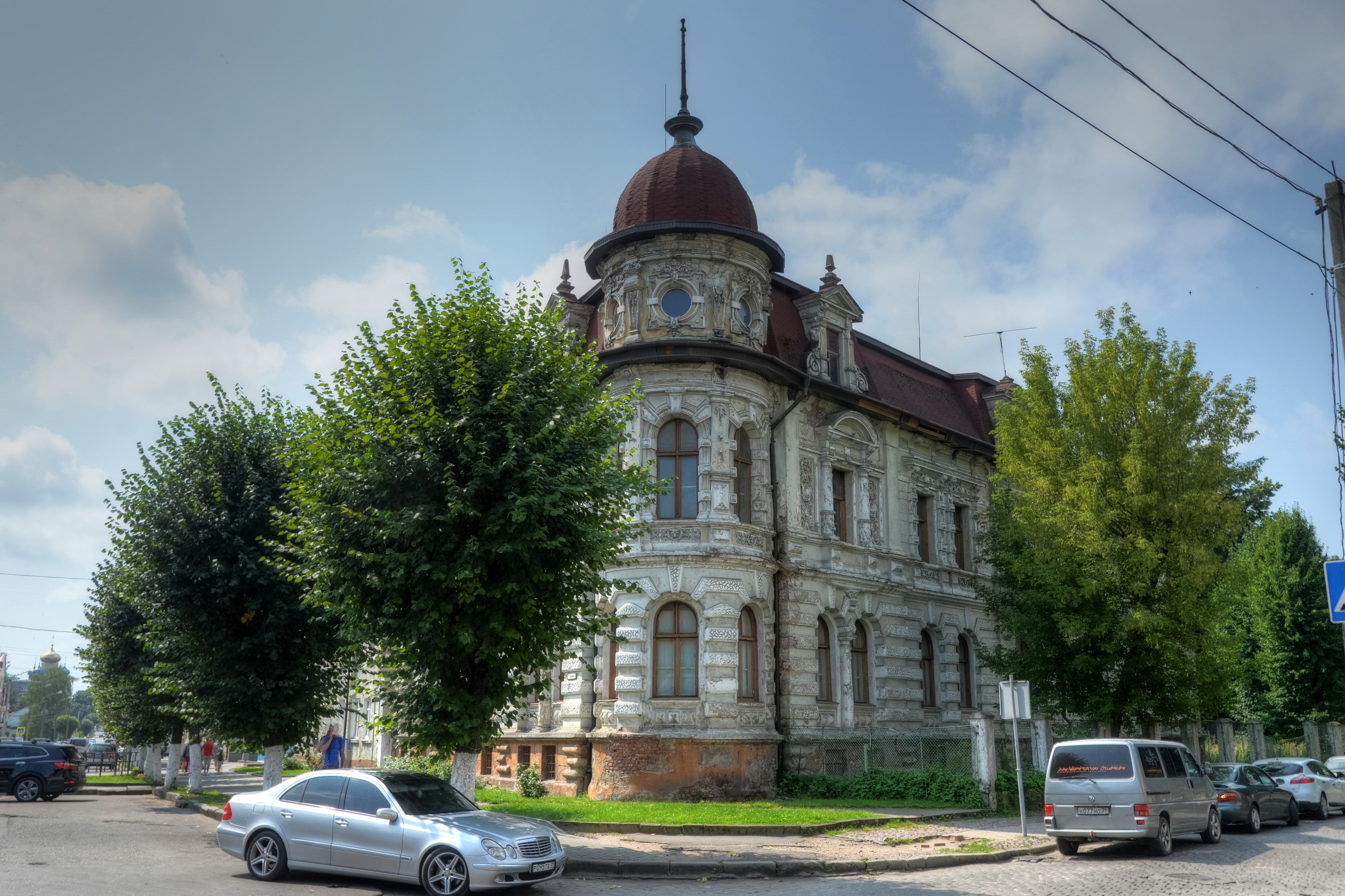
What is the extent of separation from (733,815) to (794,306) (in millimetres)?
14490

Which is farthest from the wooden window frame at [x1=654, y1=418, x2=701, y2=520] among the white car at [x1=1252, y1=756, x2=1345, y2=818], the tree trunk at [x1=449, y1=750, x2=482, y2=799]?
the white car at [x1=1252, y1=756, x2=1345, y2=818]

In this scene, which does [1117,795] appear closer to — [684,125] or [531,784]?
[531,784]

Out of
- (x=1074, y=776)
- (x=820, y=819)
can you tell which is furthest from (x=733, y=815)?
(x=1074, y=776)

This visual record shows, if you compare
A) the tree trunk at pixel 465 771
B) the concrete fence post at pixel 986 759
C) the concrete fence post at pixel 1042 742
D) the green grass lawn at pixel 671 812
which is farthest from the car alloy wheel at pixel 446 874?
the concrete fence post at pixel 1042 742

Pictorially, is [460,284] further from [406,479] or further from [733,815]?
[733,815]

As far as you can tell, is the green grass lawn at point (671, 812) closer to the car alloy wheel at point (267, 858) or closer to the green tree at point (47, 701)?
the car alloy wheel at point (267, 858)

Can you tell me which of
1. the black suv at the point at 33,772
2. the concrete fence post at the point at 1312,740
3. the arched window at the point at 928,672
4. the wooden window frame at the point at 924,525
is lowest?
the black suv at the point at 33,772

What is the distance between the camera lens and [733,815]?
1862 cm

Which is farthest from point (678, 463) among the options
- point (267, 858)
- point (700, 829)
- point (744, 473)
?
point (267, 858)

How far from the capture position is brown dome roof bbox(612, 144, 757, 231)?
998 inches

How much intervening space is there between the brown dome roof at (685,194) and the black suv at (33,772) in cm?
2157

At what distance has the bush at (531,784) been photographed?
76.3 feet

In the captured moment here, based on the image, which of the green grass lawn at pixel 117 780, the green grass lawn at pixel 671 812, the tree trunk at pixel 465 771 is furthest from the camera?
the green grass lawn at pixel 117 780

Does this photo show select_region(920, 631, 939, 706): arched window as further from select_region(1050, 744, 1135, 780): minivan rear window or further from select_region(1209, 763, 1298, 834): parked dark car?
select_region(1050, 744, 1135, 780): minivan rear window
